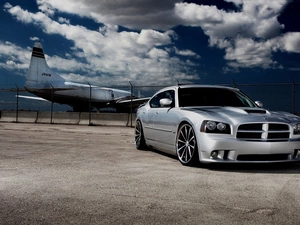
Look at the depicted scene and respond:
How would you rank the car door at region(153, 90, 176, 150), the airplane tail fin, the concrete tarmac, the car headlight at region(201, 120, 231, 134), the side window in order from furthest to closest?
the airplane tail fin
the side window
the car door at region(153, 90, 176, 150)
the car headlight at region(201, 120, 231, 134)
the concrete tarmac

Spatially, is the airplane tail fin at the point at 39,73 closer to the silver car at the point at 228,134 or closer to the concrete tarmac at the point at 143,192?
the silver car at the point at 228,134

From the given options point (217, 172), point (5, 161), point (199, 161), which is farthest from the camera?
point (5, 161)

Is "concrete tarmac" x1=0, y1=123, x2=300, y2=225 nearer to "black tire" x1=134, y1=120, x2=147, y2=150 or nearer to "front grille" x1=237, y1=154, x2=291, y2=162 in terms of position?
"front grille" x1=237, y1=154, x2=291, y2=162

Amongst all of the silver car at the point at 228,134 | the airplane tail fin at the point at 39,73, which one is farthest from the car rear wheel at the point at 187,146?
the airplane tail fin at the point at 39,73

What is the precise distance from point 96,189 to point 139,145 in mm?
4496

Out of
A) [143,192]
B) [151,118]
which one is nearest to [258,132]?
[143,192]

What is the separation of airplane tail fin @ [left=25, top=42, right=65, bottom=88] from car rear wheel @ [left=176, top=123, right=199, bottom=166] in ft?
117

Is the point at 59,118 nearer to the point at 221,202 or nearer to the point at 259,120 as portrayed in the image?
the point at 259,120

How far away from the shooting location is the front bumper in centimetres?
573

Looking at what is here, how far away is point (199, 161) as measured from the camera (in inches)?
240

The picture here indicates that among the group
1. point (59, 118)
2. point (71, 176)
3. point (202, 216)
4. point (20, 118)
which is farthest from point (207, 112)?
point (20, 118)

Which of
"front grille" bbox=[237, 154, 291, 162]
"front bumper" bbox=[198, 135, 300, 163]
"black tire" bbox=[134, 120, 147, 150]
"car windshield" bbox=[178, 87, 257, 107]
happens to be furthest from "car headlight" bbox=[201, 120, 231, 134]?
"black tire" bbox=[134, 120, 147, 150]

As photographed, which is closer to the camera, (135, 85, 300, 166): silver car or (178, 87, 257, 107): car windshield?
(135, 85, 300, 166): silver car

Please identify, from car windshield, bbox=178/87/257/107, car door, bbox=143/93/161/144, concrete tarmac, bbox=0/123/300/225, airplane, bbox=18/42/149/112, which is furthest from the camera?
airplane, bbox=18/42/149/112
